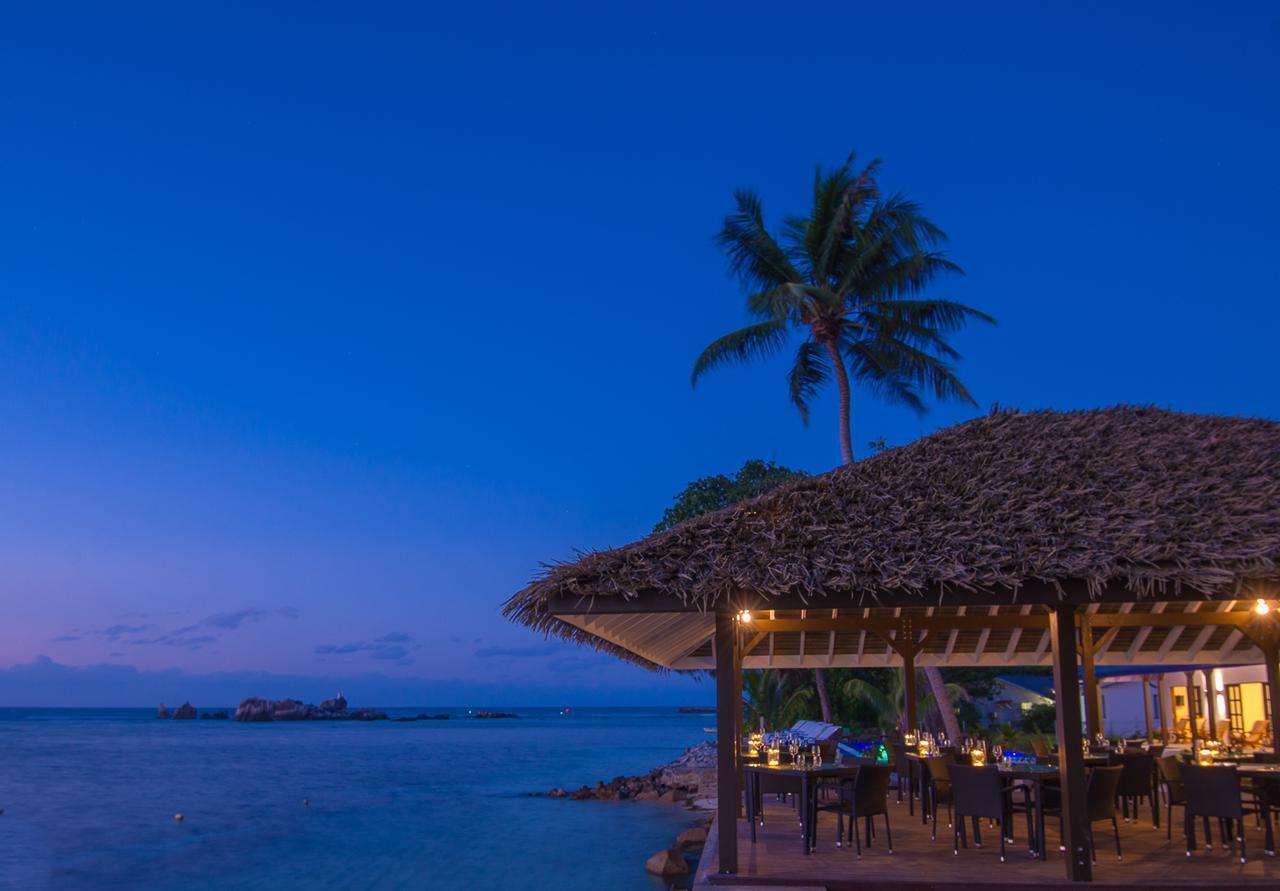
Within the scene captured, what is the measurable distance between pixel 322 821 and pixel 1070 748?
2448 centimetres

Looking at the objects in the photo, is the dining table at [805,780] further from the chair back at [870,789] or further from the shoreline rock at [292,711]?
the shoreline rock at [292,711]

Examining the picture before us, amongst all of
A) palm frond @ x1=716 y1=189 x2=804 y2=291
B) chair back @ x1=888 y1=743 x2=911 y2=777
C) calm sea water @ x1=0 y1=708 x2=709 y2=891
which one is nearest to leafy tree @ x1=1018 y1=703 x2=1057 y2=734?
calm sea water @ x1=0 y1=708 x2=709 y2=891

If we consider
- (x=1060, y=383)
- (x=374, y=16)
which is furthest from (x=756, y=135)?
(x=1060, y=383)

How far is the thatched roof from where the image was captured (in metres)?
7.16

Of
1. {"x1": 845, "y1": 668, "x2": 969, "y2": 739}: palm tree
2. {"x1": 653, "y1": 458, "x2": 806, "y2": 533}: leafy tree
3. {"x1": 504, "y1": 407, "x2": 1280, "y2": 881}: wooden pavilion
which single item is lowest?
{"x1": 845, "y1": 668, "x2": 969, "y2": 739}: palm tree

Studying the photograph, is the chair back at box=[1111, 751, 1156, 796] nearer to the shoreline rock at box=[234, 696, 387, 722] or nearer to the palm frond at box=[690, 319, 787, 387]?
the palm frond at box=[690, 319, 787, 387]

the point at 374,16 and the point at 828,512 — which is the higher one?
the point at 374,16

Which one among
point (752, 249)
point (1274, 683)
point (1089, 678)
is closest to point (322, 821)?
point (752, 249)

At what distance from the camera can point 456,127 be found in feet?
73.8

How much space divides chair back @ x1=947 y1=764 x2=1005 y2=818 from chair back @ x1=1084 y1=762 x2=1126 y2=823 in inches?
26.3

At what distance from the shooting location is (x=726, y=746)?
25.5 feet

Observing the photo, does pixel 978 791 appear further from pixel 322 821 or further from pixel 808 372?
pixel 322 821

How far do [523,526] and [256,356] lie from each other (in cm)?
1765

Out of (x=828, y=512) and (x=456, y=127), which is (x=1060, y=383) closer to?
(x=456, y=127)
